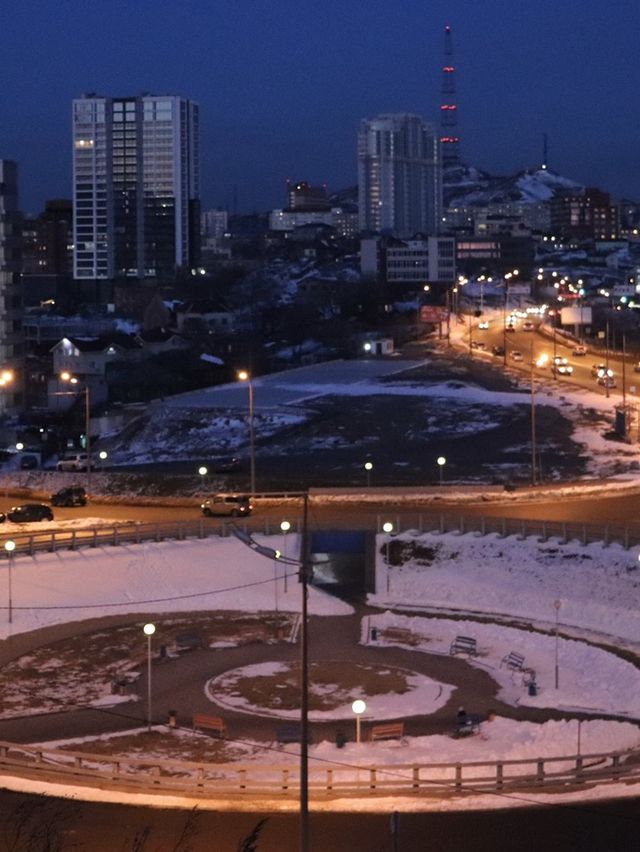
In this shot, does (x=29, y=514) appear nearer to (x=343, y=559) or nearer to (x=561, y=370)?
(x=343, y=559)

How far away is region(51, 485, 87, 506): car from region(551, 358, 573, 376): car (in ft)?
88.5

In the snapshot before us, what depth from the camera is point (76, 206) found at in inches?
5300

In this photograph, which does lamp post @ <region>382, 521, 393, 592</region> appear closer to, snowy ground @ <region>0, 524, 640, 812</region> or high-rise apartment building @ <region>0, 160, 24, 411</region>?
snowy ground @ <region>0, 524, 640, 812</region>

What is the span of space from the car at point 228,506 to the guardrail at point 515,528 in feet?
9.88

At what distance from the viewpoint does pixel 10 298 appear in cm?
5712

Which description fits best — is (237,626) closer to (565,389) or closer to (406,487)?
(406,487)

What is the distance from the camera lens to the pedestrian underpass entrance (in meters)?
27.0

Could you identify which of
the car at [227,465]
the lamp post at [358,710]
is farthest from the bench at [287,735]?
the car at [227,465]

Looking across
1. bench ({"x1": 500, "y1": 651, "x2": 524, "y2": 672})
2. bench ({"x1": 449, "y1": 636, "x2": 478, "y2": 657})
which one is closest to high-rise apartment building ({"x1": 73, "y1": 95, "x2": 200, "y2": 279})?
bench ({"x1": 449, "y1": 636, "x2": 478, "y2": 657})

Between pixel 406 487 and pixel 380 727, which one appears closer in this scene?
pixel 380 727

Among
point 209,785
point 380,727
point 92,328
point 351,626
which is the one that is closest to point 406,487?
point 351,626

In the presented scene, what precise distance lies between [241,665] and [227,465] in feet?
54.4

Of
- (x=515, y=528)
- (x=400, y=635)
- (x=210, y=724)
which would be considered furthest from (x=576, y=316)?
(x=210, y=724)

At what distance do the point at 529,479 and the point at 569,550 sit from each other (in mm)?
8803
